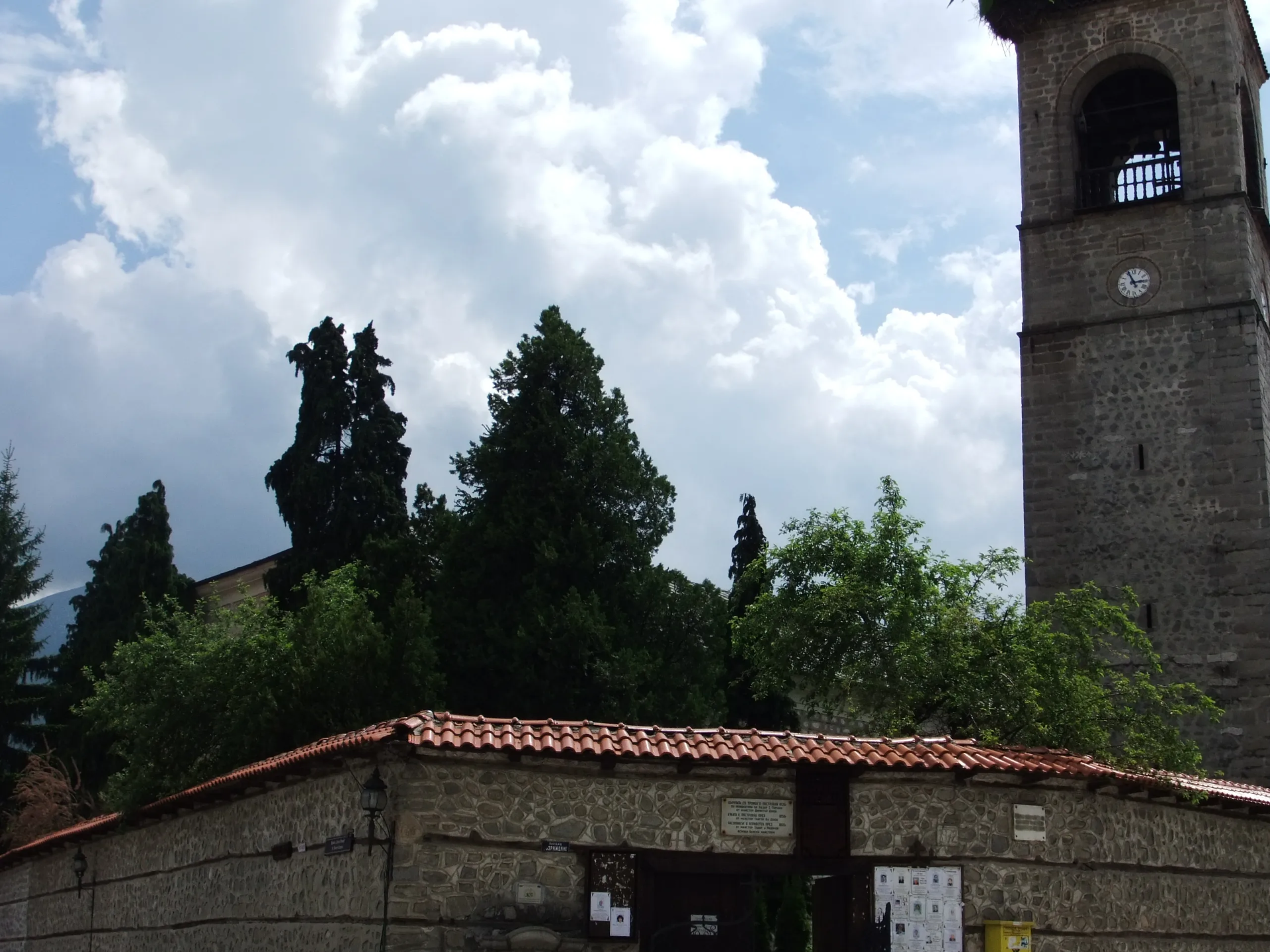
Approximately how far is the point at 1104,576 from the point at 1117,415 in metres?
2.64

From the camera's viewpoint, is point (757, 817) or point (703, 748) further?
point (757, 817)

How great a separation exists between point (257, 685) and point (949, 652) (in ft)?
30.2

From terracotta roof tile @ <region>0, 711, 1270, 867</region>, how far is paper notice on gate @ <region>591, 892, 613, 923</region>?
1.11 metres

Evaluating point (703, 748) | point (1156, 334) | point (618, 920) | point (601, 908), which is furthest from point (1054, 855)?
point (1156, 334)

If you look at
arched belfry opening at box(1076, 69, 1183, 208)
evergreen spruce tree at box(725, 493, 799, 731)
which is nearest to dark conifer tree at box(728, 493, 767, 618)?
evergreen spruce tree at box(725, 493, 799, 731)

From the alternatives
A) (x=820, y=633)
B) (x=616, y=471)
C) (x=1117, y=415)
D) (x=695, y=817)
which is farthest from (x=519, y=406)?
(x=695, y=817)

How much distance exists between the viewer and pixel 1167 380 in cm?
2434

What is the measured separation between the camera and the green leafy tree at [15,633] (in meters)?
32.9

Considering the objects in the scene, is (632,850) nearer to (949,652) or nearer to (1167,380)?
(949,652)

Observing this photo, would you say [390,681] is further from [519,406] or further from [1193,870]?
[1193,870]

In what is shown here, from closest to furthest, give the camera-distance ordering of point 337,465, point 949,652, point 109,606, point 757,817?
point 757,817
point 949,652
point 337,465
point 109,606

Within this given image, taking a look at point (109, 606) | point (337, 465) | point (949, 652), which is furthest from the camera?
point (109, 606)

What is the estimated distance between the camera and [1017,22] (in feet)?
88.5

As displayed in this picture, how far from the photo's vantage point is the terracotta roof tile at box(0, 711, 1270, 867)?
11.7 meters
